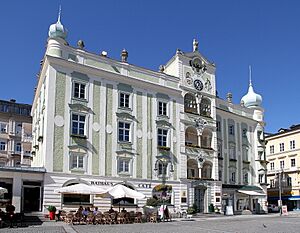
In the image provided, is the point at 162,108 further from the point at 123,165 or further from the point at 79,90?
the point at 79,90

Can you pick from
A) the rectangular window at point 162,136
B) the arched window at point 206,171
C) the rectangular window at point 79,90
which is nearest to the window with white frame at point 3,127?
the rectangular window at point 79,90

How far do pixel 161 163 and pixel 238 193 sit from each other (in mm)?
13159

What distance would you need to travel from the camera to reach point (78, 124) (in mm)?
32250

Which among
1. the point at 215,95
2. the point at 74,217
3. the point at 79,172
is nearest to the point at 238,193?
the point at 215,95

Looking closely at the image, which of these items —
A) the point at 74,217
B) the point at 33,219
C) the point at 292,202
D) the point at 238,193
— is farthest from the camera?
the point at 292,202

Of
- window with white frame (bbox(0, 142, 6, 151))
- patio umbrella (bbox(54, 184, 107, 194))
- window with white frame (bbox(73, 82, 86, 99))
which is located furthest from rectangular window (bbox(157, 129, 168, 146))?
window with white frame (bbox(0, 142, 6, 151))

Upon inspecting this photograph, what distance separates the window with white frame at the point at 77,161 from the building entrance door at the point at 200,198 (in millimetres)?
13345

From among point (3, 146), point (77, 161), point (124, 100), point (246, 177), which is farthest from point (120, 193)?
point (3, 146)

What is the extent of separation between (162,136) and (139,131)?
2.82m

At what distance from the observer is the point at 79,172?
31266 millimetres

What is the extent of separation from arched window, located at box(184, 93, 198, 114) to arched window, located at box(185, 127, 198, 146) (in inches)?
79.4

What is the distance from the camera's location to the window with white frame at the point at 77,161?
3112 cm

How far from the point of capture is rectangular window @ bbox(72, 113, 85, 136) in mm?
31984

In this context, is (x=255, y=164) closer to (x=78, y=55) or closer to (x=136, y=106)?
(x=136, y=106)
